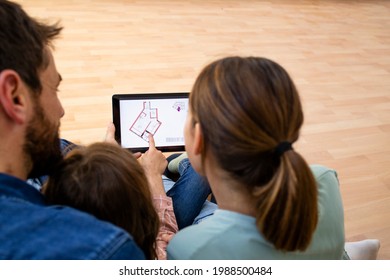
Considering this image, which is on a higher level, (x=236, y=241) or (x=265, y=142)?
(x=265, y=142)

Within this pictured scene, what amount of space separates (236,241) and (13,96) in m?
0.43

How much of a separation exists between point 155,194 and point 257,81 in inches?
19.9

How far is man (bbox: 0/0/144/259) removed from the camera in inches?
21.4

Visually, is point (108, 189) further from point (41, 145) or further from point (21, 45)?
point (21, 45)

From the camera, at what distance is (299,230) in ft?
2.03

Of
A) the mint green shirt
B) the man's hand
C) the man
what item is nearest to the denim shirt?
the man

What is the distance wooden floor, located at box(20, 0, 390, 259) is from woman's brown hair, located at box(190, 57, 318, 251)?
0.92m

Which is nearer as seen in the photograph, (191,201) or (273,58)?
(191,201)

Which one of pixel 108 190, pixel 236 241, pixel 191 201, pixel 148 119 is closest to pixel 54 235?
pixel 108 190

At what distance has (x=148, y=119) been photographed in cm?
122

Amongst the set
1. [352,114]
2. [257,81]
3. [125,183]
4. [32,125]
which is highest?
[257,81]

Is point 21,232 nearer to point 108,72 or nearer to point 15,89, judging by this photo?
point 15,89
